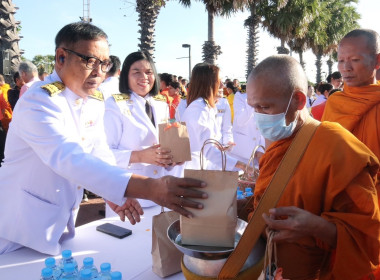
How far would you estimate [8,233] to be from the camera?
68.3 inches

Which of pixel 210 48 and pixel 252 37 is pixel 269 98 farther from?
pixel 252 37

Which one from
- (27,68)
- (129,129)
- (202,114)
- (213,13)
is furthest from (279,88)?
(213,13)

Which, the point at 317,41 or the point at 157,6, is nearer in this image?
the point at 157,6

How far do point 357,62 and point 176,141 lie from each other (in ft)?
4.66

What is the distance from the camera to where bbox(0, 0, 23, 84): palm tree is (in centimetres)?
760

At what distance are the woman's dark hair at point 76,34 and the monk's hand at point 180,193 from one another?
0.93m

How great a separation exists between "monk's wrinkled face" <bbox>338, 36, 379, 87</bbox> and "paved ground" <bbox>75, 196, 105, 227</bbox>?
13.4 ft

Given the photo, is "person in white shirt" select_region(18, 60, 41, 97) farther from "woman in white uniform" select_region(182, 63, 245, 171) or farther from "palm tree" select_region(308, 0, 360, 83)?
"palm tree" select_region(308, 0, 360, 83)

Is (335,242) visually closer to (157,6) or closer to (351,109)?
(351,109)

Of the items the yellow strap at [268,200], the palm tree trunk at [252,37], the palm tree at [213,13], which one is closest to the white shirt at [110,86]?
the yellow strap at [268,200]

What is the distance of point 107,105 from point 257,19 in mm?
15188

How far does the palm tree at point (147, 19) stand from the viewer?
1009 cm

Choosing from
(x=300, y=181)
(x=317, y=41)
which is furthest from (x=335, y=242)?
(x=317, y=41)

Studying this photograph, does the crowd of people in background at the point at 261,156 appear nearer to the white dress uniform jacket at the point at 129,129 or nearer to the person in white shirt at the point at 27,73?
the white dress uniform jacket at the point at 129,129
